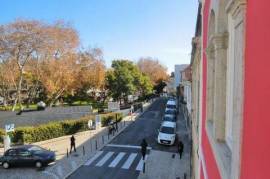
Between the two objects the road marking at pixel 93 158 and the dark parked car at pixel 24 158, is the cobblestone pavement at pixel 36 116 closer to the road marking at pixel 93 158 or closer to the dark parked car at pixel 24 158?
the road marking at pixel 93 158


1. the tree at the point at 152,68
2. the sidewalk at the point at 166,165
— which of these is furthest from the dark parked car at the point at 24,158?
the tree at the point at 152,68

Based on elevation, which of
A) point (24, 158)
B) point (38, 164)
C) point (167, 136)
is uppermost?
point (167, 136)

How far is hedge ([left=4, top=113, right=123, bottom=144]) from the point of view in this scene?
23750 millimetres

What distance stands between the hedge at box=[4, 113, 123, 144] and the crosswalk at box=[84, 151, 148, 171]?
596 cm

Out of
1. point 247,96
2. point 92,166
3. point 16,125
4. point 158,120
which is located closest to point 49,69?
point 16,125

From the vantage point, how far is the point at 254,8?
216cm

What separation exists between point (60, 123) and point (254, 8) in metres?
26.1

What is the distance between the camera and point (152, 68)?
287 ft

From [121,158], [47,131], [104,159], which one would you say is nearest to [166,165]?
[121,158]

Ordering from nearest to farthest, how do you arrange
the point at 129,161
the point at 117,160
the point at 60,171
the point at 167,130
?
the point at 60,171 < the point at 129,161 < the point at 117,160 < the point at 167,130

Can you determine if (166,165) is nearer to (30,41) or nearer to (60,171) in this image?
(60,171)

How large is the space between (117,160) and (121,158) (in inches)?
20.7

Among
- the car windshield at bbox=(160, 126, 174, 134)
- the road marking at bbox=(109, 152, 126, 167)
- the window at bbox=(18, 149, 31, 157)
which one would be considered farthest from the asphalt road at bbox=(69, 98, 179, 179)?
the window at bbox=(18, 149, 31, 157)

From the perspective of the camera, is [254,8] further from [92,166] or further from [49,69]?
[49,69]
